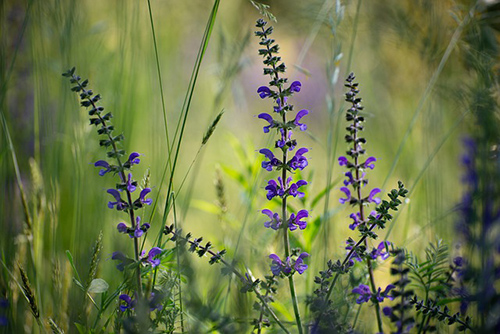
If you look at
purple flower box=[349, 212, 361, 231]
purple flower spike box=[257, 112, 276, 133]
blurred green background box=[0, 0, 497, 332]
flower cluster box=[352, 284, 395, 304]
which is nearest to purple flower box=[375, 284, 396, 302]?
flower cluster box=[352, 284, 395, 304]

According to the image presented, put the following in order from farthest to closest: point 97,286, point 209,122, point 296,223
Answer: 1. point 209,122
2. point 296,223
3. point 97,286

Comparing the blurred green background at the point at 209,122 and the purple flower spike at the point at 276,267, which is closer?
the purple flower spike at the point at 276,267

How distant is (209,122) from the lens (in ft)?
5.63

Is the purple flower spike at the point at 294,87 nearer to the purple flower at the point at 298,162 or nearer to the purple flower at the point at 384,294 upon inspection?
the purple flower at the point at 298,162

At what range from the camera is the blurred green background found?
1.61 meters

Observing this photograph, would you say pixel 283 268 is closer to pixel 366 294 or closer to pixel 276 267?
pixel 276 267

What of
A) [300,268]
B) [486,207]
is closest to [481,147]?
[486,207]

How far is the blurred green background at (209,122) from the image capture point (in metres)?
1.61

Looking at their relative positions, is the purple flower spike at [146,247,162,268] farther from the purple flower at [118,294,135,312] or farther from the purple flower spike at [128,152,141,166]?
the purple flower spike at [128,152,141,166]

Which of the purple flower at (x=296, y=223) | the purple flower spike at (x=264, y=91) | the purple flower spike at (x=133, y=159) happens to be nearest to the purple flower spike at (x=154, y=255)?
the purple flower spike at (x=133, y=159)

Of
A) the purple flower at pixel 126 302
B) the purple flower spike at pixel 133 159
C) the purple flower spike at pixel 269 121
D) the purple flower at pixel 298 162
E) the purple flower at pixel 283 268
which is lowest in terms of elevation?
the purple flower at pixel 126 302

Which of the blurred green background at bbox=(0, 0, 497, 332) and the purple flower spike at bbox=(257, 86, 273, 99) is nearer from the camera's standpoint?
the purple flower spike at bbox=(257, 86, 273, 99)

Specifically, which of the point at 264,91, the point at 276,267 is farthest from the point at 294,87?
the point at 276,267

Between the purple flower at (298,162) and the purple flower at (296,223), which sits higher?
the purple flower at (298,162)
